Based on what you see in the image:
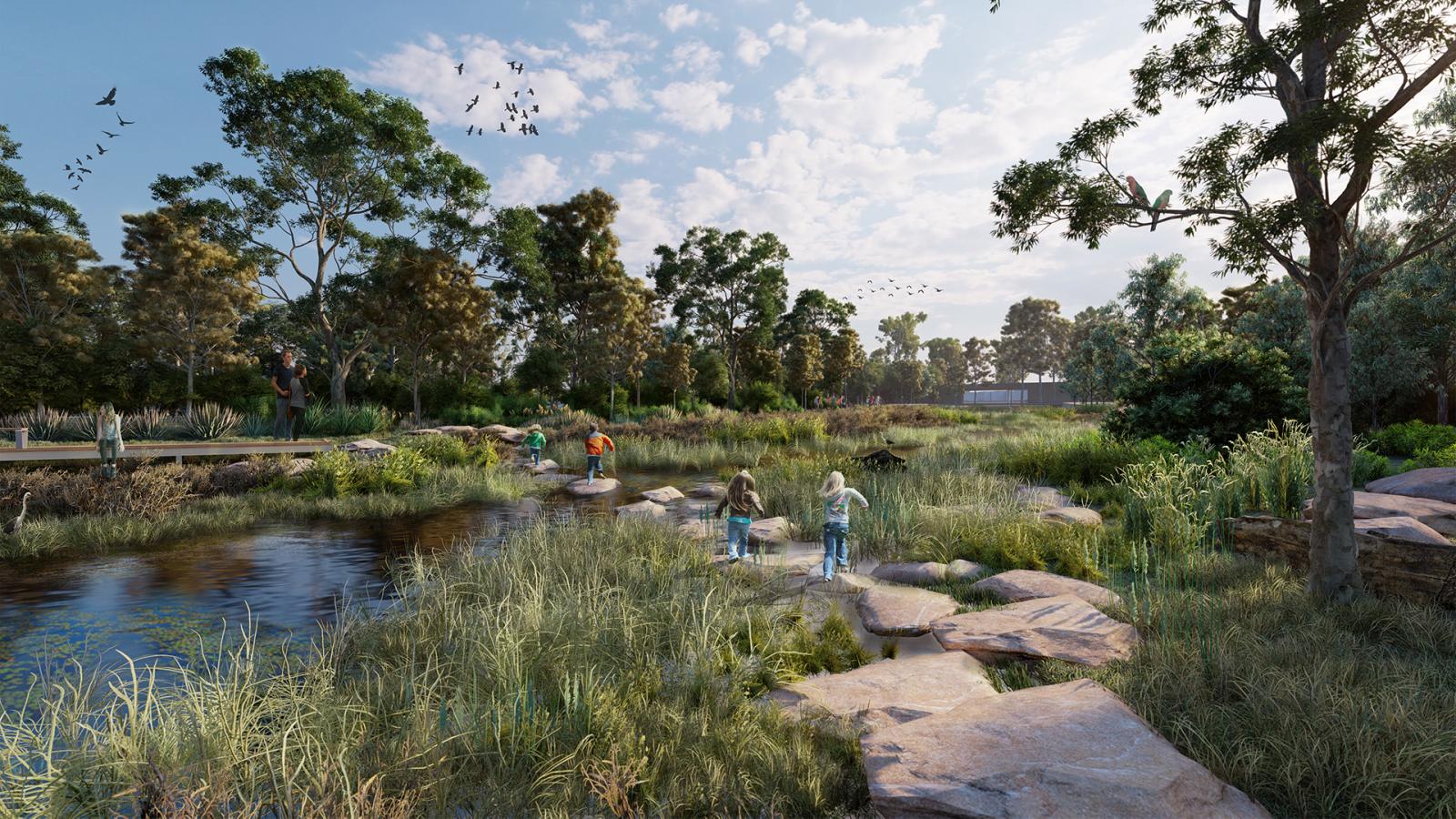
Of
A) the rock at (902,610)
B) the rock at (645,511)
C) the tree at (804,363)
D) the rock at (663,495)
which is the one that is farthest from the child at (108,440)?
the tree at (804,363)

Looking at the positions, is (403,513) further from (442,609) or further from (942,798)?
(942,798)

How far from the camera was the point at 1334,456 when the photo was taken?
4957 mm

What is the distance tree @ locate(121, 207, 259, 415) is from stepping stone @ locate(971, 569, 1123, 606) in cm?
2599

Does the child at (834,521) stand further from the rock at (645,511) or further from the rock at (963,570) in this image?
the rock at (645,511)

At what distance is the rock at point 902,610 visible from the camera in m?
5.25

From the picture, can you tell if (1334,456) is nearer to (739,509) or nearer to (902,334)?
(739,509)

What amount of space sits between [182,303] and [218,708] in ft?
88.8

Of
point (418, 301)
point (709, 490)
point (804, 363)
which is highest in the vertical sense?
point (418, 301)

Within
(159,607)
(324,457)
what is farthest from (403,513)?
(159,607)

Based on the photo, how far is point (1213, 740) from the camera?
323 centimetres

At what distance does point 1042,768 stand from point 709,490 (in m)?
11.6

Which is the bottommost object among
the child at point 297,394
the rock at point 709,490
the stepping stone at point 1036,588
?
the rock at point 709,490

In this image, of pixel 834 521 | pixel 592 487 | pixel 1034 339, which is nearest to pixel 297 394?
pixel 592 487

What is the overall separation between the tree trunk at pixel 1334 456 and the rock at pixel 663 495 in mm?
9497
